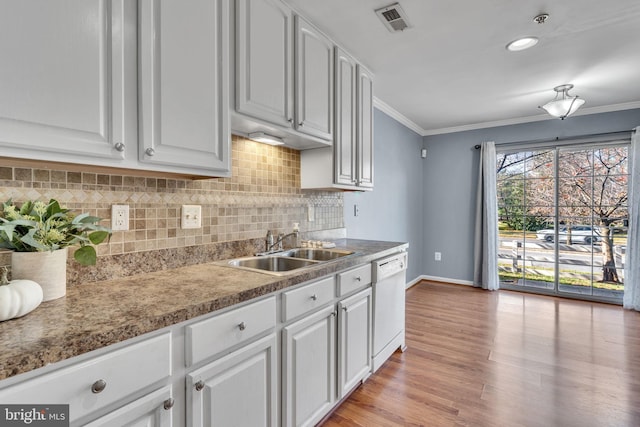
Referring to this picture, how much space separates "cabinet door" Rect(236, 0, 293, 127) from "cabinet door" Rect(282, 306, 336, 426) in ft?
3.59

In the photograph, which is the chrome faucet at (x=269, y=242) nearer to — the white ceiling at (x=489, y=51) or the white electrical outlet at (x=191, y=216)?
the white electrical outlet at (x=191, y=216)

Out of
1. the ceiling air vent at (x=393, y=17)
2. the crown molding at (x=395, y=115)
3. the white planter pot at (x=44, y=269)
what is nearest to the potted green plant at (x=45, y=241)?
the white planter pot at (x=44, y=269)

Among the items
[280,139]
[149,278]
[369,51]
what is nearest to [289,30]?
[280,139]

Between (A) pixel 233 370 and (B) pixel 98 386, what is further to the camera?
(A) pixel 233 370

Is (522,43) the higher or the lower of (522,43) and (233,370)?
the higher

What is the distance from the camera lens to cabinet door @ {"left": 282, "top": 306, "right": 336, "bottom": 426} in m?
1.44

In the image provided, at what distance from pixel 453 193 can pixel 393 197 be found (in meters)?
1.31

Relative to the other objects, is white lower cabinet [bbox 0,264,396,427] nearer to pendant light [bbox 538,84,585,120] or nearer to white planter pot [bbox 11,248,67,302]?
white planter pot [bbox 11,248,67,302]

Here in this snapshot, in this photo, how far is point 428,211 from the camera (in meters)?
5.15

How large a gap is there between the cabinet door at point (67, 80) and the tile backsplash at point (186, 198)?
0.20 metres

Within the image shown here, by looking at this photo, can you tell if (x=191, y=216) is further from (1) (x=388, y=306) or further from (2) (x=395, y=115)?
(2) (x=395, y=115)

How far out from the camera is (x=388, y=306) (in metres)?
2.38

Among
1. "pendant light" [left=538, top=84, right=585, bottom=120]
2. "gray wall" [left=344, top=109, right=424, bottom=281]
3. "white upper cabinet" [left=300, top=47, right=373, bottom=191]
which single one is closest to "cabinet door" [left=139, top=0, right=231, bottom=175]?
"white upper cabinet" [left=300, top=47, right=373, bottom=191]

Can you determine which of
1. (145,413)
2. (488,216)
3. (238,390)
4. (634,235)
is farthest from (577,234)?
(145,413)
